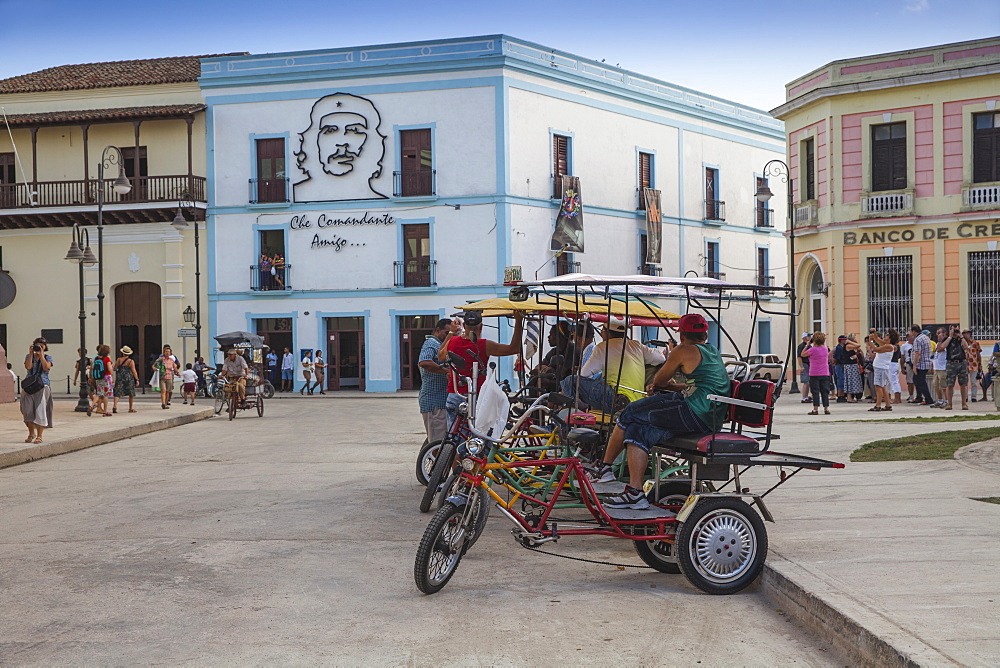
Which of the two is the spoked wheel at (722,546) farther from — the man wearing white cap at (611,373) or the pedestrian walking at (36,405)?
the pedestrian walking at (36,405)

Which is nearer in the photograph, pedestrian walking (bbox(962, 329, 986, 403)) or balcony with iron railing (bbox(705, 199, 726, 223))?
pedestrian walking (bbox(962, 329, 986, 403))

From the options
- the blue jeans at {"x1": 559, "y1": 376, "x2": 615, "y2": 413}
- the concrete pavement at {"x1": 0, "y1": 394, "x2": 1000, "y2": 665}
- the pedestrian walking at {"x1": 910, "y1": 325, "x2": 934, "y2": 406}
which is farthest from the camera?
the pedestrian walking at {"x1": 910, "y1": 325, "x2": 934, "y2": 406}

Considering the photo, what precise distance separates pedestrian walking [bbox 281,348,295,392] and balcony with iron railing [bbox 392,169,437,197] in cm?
687

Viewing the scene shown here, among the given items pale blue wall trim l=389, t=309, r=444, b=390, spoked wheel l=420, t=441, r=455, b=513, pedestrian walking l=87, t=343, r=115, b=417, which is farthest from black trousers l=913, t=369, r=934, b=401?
pale blue wall trim l=389, t=309, r=444, b=390

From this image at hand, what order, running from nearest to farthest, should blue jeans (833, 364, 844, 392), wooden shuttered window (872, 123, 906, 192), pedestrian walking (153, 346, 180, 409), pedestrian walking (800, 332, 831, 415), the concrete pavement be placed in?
1. the concrete pavement
2. pedestrian walking (800, 332, 831, 415)
3. blue jeans (833, 364, 844, 392)
4. pedestrian walking (153, 346, 180, 409)
5. wooden shuttered window (872, 123, 906, 192)

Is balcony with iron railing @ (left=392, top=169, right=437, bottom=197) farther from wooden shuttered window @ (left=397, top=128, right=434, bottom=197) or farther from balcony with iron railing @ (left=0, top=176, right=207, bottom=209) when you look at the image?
balcony with iron railing @ (left=0, top=176, right=207, bottom=209)

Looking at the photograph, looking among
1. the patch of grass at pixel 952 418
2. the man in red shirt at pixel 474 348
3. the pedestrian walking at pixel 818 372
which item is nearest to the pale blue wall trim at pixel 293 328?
the pedestrian walking at pixel 818 372

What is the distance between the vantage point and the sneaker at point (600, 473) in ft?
Answer: 23.6

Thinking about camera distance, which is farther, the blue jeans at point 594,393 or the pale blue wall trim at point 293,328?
the pale blue wall trim at point 293,328

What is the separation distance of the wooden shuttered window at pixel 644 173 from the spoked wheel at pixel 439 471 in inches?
1324

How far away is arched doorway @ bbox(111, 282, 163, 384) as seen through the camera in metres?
40.2

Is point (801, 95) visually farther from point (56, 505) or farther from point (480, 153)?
point (56, 505)

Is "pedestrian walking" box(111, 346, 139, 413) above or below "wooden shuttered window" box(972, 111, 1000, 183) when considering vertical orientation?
below

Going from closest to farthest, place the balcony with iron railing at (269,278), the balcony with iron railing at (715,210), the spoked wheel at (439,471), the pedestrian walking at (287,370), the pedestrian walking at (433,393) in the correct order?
the spoked wheel at (439,471)
the pedestrian walking at (433,393)
the pedestrian walking at (287,370)
the balcony with iron railing at (269,278)
the balcony with iron railing at (715,210)
